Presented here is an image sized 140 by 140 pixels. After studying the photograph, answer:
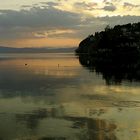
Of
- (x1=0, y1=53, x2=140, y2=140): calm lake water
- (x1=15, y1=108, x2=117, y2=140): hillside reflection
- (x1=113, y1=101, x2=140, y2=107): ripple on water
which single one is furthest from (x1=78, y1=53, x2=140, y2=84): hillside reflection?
(x1=15, y1=108, x2=117, y2=140): hillside reflection

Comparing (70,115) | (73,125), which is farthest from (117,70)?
(73,125)

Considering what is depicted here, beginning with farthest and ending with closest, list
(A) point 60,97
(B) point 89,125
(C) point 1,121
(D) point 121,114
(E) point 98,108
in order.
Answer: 1. (A) point 60,97
2. (E) point 98,108
3. (D) point 121,114
4. (C) point 1,121
5. (B) point 89,125

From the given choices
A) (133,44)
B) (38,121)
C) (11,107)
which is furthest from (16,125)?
(133,44)

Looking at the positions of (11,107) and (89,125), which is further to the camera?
(11,107)

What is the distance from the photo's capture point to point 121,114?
29.4m

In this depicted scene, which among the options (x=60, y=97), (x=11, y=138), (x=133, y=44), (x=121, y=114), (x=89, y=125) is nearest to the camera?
(x=11, y=138)

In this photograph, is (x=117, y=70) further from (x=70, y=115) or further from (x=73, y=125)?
(x=73, y=125)

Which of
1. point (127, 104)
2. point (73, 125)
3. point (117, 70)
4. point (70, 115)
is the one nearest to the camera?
point (73, 125)

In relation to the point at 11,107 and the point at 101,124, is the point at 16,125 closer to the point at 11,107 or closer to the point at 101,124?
the point at 101,124

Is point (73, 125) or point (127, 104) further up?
point (73, 125)

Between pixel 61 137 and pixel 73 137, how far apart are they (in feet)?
2.29

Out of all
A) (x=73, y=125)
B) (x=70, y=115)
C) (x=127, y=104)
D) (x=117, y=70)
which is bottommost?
(x=117, y=70)

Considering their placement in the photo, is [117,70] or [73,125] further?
[117,70]

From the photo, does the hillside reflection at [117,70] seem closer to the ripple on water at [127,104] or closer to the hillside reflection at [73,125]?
the ripple on water at [127,104]
